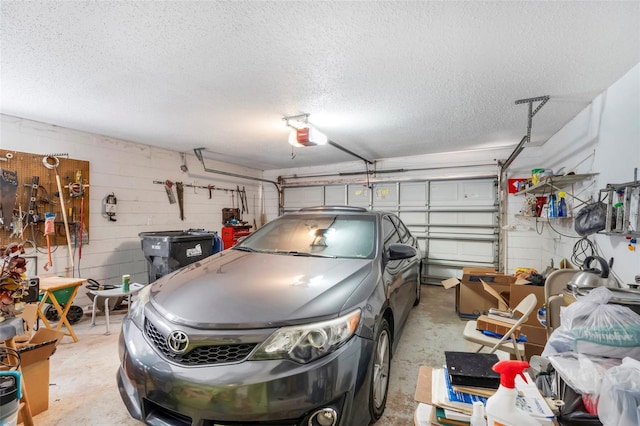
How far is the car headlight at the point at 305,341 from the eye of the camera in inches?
49.7

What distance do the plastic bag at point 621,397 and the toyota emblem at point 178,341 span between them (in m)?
1.56

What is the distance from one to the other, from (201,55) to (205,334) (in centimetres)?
191

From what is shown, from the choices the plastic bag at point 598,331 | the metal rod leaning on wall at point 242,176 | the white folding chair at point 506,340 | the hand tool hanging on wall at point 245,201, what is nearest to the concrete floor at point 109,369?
the white folding chair at point 506,340

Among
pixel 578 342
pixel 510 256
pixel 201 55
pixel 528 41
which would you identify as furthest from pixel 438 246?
pixel 201 55

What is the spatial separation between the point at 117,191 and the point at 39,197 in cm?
93

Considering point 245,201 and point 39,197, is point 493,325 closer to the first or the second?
point 39,197

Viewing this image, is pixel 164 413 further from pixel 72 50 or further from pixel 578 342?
pixel 72 50

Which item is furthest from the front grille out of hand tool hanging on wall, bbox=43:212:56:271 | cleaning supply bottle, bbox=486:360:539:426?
hand tool hanging on wall, bbox=43:212:56:271

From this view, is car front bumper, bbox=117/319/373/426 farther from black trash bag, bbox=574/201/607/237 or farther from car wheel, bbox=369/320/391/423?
black trash bag, bbox=574/201/607/237

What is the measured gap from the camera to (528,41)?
1.86 meters

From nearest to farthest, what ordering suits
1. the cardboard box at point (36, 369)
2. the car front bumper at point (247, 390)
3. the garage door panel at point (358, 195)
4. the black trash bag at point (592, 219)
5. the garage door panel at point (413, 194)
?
the car front bumper at point (247, 390)
the cardboard box at point (36, 369)
the black trash bag at point (592, 219)
the garage door panel at point (413, 194)
the garage door panel at point (358, 195)

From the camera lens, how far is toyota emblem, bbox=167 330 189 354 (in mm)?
1319

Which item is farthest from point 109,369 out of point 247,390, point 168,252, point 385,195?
point 385,195

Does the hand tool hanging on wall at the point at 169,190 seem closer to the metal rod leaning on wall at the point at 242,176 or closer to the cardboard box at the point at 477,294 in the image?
the metal rod leaning on wall at the point at 242,176
